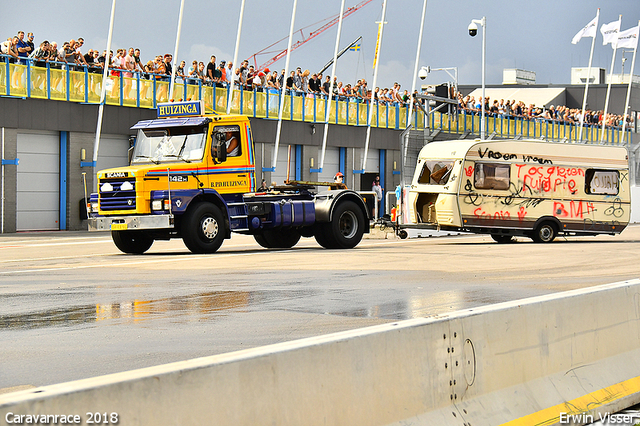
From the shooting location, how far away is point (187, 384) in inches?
162

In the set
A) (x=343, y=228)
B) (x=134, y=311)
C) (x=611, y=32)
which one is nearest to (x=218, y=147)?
(x=343, y=228)

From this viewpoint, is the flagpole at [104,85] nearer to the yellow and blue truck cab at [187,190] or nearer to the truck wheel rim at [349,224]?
the yellow and blue truck cab at [187,190]

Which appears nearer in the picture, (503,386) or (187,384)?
(187,384)

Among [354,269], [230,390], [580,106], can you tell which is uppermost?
[580,106]

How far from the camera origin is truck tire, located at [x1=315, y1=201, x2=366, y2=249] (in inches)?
877

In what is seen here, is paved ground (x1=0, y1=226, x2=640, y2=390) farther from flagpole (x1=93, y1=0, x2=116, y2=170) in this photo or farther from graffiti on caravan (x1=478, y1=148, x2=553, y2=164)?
flagpole (x1=93, y1=0, x2=116, y2=170)

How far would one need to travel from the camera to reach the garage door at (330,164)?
149 feet

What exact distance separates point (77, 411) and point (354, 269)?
12.9m

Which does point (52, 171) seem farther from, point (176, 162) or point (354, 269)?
point (354, 269)

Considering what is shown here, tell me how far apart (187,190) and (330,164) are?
87.0ft

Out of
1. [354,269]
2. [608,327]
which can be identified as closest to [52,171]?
[354,269]

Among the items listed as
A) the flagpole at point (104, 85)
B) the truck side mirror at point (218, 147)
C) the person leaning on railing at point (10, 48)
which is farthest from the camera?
the flagpole at point (104, 85)

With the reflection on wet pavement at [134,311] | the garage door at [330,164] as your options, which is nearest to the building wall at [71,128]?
the garage door at [330,164]

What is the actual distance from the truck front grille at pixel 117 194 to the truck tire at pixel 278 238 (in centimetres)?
446
